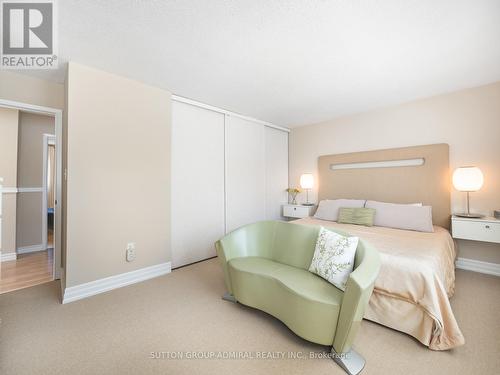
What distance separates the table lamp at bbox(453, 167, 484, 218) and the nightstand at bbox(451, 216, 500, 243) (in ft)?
0.46

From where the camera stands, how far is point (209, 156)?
11.6 feet

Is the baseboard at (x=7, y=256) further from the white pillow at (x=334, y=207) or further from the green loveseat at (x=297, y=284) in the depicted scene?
the white pillow at (x=334, y=207)

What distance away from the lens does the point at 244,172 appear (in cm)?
409

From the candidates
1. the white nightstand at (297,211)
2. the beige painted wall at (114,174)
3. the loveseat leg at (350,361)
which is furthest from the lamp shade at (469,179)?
the beige painted wall at (114,174)

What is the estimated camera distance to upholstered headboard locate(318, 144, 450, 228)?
10.3 feet

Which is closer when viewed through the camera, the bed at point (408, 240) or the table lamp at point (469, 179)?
the bed at point (408, 240)

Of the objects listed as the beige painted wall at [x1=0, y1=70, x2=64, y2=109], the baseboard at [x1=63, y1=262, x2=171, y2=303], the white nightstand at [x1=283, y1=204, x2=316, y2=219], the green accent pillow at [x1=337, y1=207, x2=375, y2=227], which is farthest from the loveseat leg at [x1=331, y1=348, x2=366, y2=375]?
the beige painted wall at [x1=0, y1=70, x2=64, y2=109]

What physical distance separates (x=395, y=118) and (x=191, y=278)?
12.7 ft

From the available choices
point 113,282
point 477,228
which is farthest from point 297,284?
point 477,228

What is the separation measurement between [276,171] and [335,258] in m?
3.10

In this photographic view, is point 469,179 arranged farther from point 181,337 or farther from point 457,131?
point 181,337

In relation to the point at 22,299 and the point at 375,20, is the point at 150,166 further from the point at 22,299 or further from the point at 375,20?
the point at 375,20

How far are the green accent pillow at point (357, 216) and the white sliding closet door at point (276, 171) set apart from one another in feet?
4.90

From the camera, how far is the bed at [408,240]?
1.60 m
